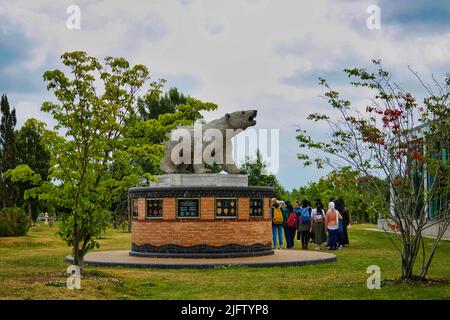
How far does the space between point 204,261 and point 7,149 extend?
86.2ft

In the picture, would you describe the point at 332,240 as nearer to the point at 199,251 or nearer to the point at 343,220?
the point at 343,220

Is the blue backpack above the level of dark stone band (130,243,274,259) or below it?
above

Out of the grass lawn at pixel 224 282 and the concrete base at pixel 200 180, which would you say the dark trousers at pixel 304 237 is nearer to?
Result: the grass lawn at pixel 224 282

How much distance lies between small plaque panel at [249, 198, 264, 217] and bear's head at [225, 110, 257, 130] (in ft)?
7.50

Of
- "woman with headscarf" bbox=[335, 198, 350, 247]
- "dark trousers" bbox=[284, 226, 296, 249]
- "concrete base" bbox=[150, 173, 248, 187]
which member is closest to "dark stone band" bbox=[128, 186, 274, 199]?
"concrete base" bbox=[150, 173, 248, 187]

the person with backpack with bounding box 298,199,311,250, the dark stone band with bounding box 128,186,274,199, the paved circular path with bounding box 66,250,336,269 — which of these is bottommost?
the paved circular path with bounding box 66,250,336,269

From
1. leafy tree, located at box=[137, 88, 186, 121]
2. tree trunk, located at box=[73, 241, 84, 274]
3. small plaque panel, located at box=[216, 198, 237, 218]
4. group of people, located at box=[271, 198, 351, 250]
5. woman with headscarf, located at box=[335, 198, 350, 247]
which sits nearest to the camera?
tree trunk, located at box=[73, 241, 84, 274]

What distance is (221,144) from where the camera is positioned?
2044cm

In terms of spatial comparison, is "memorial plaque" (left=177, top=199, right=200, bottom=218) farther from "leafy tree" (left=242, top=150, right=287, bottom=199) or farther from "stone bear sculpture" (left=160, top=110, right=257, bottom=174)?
"leafy tree" (left=242, top=150, right=287, bottom=199)

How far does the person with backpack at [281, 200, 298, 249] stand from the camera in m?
23.0

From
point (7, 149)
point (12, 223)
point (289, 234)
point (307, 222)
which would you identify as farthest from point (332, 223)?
point (7, 149)
